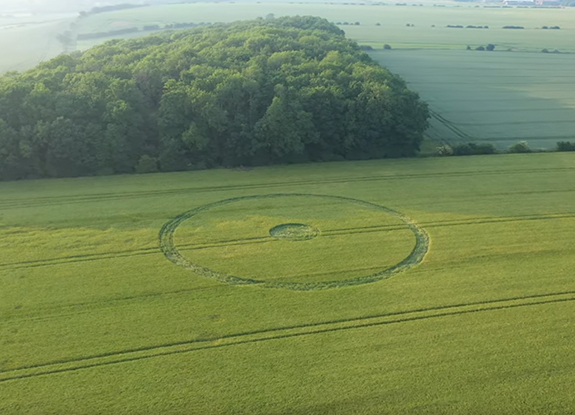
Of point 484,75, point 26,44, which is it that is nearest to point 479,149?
point 484,75

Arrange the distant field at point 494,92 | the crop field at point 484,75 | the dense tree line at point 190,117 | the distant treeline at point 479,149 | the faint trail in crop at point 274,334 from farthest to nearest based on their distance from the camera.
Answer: the crop field at point 484,75, the distant field at point 494,92, the distant treeline at point 479,149, the dense tree line at point 190,117, the faint trail in crop at point 274,334

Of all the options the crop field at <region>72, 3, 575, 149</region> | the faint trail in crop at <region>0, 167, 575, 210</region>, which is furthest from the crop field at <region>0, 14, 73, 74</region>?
the faint trail in crop at <region>0, 167, 575, 210</region>

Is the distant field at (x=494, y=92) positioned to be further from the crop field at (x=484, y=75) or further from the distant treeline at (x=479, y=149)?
the distant treeline at (x=479, y=149)

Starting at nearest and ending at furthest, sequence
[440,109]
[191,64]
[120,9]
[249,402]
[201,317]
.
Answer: [249,402]
[201,317]
[191,64]
[440,109]
[120,9]

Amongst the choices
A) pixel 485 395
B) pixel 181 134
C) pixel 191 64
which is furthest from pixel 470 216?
pixel 191 64

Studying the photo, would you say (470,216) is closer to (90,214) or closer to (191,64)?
(90,214)

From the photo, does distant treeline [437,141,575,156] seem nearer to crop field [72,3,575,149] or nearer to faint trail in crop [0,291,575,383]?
crop field [72,3,575,149]

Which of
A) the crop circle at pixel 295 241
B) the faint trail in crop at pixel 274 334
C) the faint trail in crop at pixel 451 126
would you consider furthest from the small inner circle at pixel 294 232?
the faint trail in crop at pixel 451 126
